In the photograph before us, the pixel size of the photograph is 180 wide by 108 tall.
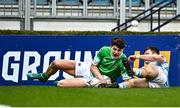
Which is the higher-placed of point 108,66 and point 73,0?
point 73,0

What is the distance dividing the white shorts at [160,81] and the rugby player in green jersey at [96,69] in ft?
1.97

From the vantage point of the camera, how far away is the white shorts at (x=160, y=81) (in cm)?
1439

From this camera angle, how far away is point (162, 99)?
1145cm

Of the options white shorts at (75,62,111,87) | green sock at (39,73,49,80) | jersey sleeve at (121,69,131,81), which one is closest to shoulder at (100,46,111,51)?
white shorts at (75,62,111,87)

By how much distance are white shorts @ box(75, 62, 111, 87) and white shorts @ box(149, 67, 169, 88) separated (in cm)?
104

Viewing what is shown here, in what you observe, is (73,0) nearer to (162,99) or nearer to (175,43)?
(175,43)

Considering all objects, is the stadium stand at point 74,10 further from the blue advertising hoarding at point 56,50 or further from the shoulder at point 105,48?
the shoulder at point 105,48

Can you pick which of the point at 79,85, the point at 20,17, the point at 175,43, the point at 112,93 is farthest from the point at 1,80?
the point at 20,17

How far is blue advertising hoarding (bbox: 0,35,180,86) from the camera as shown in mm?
14539

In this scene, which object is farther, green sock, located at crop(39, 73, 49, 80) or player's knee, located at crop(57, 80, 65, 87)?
green sock, located at crop(39, 73, 49, 80)

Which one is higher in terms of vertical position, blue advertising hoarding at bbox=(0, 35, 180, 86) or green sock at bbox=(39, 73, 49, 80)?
blue advertising hoarding at bbox=(0, 35, 180, 86)

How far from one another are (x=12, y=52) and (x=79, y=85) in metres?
1.81

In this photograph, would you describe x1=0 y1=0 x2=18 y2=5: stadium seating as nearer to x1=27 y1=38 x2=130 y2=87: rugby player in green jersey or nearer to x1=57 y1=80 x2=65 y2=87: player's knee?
x1=27 y1=38 x2=130 y2=87: rugby player in green jersey

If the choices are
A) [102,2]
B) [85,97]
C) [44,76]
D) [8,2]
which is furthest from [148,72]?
[8,2]
